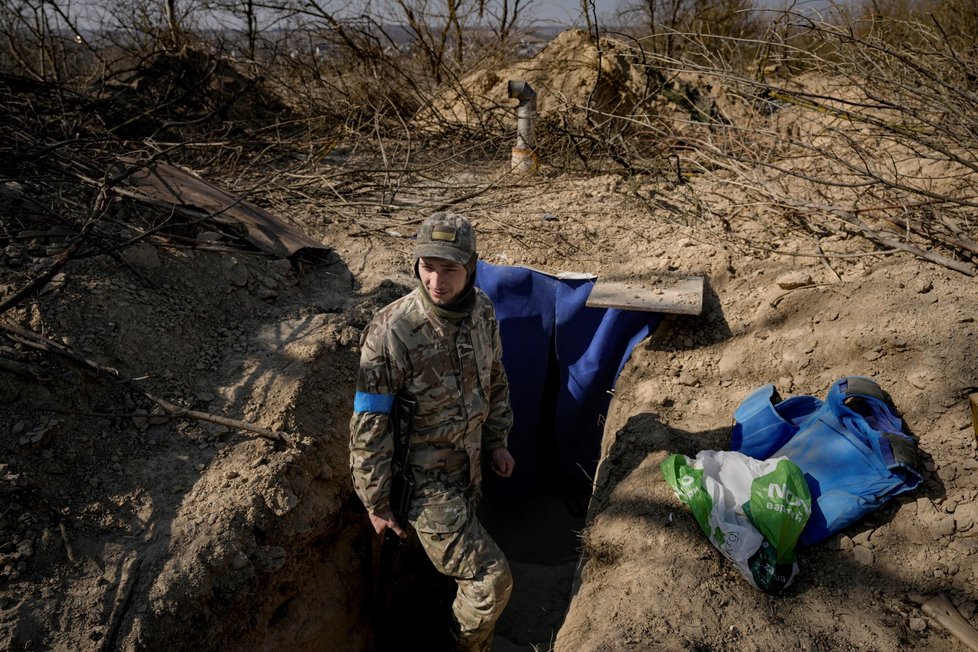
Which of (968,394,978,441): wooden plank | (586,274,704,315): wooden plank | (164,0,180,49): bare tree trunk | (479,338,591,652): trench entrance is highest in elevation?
(164,0,180,49): bare tree trunk

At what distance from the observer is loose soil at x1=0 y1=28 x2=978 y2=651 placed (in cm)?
250

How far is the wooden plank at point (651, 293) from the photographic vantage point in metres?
3.70

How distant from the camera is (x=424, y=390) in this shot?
265cm

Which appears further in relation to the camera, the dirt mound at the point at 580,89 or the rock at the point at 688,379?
the dirt mound at the point at 580,89

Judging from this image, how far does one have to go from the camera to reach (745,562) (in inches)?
102

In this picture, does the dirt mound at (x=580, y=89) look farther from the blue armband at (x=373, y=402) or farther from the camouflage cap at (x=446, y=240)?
the blue armband at (x=373, y=402)

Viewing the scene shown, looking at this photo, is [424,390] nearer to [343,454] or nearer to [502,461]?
[502,461]

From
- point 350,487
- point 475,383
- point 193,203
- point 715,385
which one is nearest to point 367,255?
point 193,203

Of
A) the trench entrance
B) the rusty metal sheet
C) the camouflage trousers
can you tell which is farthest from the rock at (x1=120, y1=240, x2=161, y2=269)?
the trench entrance

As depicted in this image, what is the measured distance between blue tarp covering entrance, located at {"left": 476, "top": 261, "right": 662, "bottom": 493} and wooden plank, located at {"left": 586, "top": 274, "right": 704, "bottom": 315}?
128 millimetres

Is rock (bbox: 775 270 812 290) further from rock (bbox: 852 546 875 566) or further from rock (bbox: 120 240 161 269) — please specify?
rock (bbox: 120 240 161 269)

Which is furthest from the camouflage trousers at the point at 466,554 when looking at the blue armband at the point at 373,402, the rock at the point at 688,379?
the rock at the point at 688,379

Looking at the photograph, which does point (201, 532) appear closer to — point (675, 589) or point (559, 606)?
point (675, 589)

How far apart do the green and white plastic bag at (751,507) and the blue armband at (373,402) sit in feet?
4.40
